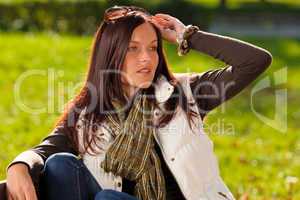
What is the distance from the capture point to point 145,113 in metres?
3.92

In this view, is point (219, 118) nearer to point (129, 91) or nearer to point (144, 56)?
point (129, 91)

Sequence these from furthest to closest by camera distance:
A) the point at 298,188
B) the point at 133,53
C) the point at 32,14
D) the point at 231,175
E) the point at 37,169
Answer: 1. the point at 32,14
2. the point at 231,175
3. the point at 298,188
4. the point at 133,53
5. the point at 37,169

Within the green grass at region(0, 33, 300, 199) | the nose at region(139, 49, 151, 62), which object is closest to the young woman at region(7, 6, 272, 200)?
the nose at region(139, 49, 151, 62)

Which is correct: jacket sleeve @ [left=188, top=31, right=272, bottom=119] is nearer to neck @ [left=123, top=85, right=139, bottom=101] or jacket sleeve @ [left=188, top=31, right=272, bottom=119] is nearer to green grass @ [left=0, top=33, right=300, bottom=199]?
neck @ [left=123, top=85, right=139, bottom=101]

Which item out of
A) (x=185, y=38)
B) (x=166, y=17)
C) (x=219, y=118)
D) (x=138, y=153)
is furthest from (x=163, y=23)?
(x=219, y=118)

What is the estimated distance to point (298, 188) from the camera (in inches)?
230

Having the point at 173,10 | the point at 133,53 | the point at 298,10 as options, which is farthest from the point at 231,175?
the point at 298,10

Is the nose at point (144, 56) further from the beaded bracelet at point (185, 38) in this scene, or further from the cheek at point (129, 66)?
the beaded bracelet at point (185, 38)

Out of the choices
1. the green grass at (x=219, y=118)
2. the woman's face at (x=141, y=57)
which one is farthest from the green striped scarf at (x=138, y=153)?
the green grass at (x=219, y=118)

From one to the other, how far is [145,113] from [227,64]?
0.48m

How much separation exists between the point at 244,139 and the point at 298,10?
37.3ft

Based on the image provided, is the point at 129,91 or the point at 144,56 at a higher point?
the point at 144,56

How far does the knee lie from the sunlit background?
7.25 feet

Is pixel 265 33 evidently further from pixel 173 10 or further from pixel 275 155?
pixel 275 155
